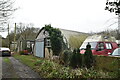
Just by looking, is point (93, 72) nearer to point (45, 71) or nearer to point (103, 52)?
point (45, 71)

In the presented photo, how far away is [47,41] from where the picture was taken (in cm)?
2091

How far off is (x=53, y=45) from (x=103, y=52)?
19.8 ft

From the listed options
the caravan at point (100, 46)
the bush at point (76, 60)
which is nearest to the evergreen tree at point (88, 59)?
the bush at point (76, 60)

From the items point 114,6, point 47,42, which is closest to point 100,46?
point 47,42

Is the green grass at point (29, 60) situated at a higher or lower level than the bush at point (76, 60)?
lower

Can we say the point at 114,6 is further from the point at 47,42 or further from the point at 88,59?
the point at 47,42

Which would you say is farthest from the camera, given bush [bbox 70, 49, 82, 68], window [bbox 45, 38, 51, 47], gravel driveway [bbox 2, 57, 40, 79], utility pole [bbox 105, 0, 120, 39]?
window [bbox 45, 38, 51, 47]

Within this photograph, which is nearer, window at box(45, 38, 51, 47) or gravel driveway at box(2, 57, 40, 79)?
gravel driveway at box(2, 57, 40, 79)

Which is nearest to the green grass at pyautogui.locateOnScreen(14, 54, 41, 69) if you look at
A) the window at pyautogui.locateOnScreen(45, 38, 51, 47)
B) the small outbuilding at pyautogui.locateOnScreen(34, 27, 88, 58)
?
the small outbuilding at pyautogui.locateOnScreen(34, 27, 88, 58)

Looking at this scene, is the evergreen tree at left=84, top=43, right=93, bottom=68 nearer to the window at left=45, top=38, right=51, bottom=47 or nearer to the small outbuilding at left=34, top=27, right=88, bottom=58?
the small outbuilding at left=34, top=27, right=88, bottom=58

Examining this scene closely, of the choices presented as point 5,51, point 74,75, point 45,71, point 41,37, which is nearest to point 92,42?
point 45,71

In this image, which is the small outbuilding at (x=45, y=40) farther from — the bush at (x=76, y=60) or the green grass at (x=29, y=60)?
the bush at (x=76, y=60)

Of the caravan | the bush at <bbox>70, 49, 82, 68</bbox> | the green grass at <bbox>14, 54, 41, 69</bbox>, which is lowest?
the green grass at <bbox>14, 54, 41, 69</bbox>

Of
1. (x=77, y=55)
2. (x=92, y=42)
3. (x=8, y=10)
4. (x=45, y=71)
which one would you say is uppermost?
(x=8, y=10)
